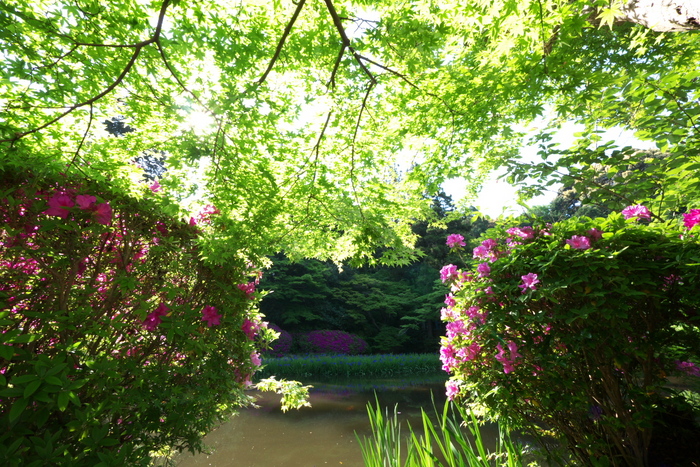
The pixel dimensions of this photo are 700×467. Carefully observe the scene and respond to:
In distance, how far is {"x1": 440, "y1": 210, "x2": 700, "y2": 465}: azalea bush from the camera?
7.13 feet

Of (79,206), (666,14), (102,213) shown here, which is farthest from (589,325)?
(79,206)

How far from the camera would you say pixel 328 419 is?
18.7 feet

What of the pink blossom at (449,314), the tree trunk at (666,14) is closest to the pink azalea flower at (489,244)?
the pink blossom at (449,314)

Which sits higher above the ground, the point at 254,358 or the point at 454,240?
the point at 454,240

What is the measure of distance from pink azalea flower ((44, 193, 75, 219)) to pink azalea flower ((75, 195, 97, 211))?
0.05m

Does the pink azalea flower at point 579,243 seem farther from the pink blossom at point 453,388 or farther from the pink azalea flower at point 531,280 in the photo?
the pink blossom at point 453,388

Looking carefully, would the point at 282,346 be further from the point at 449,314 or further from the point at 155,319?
the point at 155,319

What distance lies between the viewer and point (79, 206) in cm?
212

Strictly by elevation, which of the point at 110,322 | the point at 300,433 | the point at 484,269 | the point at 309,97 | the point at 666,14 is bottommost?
the point at 300,433

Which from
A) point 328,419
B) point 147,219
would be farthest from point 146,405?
point 328,419

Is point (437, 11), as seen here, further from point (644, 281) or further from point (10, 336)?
point (10, 336)

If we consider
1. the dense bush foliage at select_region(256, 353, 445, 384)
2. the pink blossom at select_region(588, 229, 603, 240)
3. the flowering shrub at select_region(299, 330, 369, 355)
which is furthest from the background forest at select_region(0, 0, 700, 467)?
the flowering shrub at select_region(299, 330, 369, 355)

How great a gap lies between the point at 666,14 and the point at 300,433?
563 cm

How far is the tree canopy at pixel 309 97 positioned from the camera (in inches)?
92.4
